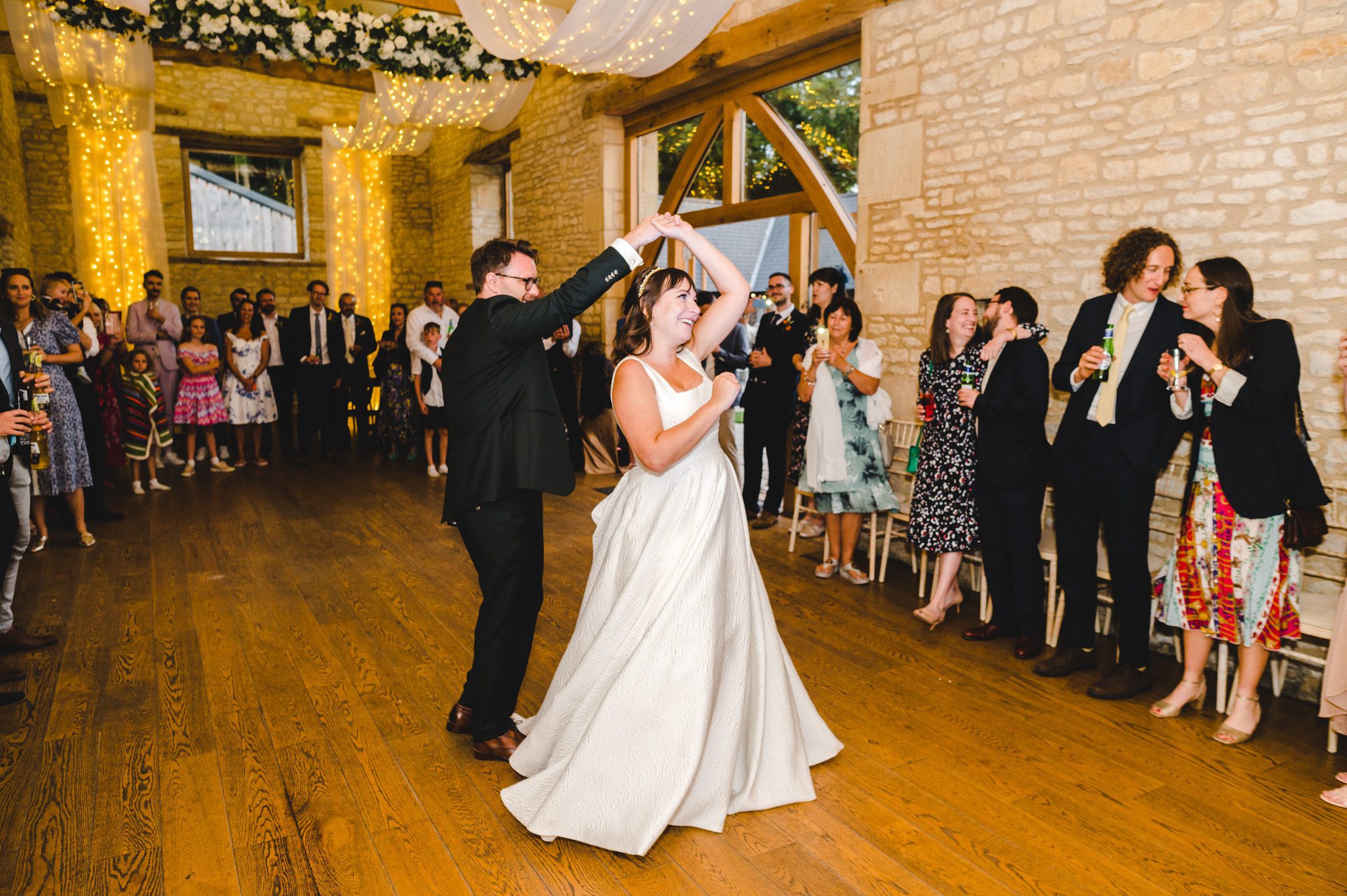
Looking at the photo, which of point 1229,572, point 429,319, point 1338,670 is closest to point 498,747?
point 1229,572

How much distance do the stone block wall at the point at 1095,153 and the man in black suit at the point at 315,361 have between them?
17.4 ft

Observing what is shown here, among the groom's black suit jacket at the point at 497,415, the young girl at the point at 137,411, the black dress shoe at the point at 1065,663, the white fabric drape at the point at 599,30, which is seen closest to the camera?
the groom's black suit jacket at the point at 497,415

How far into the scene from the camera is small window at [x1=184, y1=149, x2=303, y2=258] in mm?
11891

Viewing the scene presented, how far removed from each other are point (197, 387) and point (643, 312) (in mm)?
6400

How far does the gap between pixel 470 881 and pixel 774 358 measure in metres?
4.15

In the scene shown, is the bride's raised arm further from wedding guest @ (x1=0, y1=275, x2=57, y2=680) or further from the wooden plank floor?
wedding guest @ (x1=0, y1=275, x2=57, y2=680)

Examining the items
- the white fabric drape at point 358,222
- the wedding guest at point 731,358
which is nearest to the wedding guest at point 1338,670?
the wedding guest at point 731,358

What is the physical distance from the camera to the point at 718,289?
250 cm

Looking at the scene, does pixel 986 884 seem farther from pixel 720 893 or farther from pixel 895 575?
pixel 895 575

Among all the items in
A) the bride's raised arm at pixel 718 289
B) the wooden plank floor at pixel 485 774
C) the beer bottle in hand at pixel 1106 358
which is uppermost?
the bride's raised arm at pixel 718 289

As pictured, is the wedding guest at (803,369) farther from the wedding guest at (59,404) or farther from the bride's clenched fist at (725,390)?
the wedding guest at (59,404)

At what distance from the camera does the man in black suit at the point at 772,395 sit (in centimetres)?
579

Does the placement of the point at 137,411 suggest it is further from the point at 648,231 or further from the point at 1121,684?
the point at 1121,684

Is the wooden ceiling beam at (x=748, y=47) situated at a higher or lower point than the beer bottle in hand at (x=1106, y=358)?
higher
